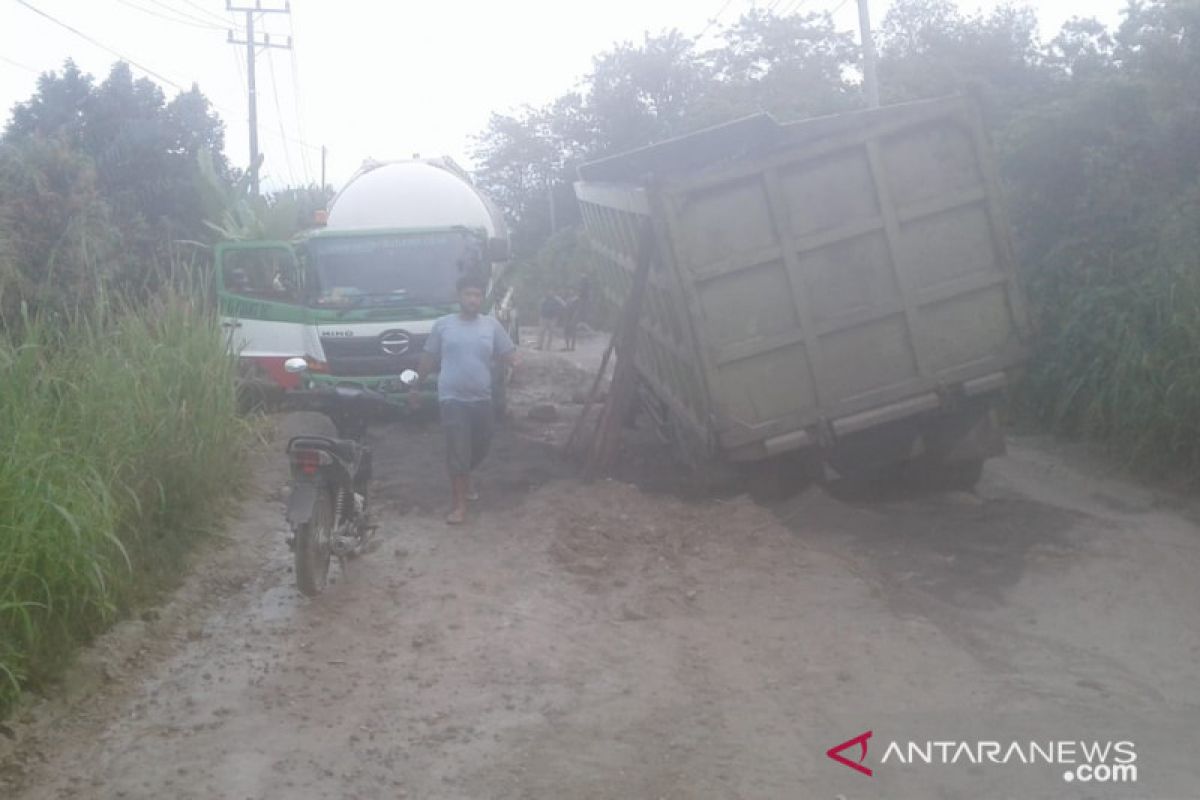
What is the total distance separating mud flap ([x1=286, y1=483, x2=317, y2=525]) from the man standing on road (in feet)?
5.79

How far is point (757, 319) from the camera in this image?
27.0 feet

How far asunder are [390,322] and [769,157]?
596 centimetres

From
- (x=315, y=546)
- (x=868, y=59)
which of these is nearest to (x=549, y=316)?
(x=868, y=59)

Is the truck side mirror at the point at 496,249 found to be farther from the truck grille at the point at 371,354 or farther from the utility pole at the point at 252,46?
the utility pole at the point at 252,46

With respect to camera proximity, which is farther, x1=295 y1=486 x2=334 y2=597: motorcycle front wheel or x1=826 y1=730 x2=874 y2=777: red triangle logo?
x1=295 y1=486 x2=334 y2=597: motorcycle front wheel

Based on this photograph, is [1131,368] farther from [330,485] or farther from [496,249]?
[496,249]

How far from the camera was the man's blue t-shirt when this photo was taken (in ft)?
28.5

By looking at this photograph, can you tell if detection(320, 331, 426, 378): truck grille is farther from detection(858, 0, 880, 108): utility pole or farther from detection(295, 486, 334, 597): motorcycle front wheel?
detection(858, 0, 880, 108): utility pole

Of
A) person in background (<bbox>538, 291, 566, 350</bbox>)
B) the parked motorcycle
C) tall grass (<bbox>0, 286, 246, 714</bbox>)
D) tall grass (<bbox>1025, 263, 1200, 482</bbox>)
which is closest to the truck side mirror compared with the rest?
tall grass (<bbox>0, 286, 246, 714</bbox>)

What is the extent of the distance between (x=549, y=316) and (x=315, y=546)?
18.7 m

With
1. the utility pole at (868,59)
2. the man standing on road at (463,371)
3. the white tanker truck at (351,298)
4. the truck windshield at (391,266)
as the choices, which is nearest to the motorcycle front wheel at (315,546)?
the man standing on road at (463,371)

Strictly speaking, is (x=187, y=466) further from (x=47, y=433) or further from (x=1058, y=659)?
(x=1058, y=659)

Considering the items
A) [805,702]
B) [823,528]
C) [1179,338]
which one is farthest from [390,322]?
[805,702]

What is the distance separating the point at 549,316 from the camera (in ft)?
83.7
